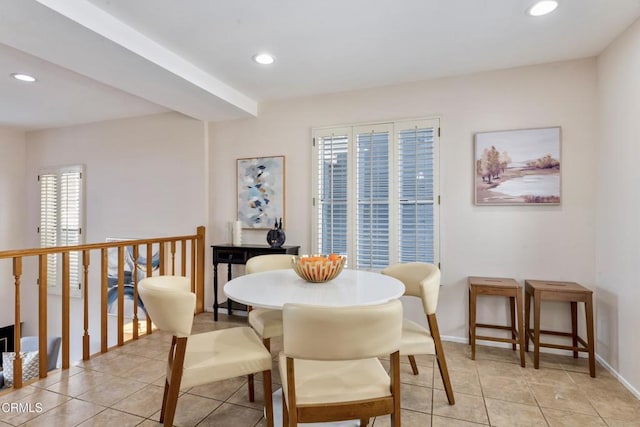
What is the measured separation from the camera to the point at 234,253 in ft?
11.5

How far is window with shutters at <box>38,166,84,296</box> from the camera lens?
15.7 ft

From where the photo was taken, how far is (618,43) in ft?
7.80

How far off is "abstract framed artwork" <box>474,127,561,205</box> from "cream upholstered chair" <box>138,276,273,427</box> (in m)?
2.38

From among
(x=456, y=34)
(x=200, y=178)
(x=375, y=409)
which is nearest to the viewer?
(x=375, y=409)

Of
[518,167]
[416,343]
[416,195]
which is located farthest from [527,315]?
[416,343]

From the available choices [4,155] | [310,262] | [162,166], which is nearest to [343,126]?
[310,262]

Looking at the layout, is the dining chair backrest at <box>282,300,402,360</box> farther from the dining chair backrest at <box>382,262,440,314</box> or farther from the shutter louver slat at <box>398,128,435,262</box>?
the shutter louver slat at <box>398,128,435,262</box>

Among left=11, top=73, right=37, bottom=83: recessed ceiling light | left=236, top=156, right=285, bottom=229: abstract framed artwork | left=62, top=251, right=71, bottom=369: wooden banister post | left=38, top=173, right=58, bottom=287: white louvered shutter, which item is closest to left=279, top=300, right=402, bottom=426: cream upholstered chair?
left=62, top=251, right=71, bottom=369: wooden banister post

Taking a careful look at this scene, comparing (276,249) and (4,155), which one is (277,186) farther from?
(4,155)

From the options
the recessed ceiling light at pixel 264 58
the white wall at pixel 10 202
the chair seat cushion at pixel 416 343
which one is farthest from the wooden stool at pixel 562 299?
the white wall at pixel 10 202

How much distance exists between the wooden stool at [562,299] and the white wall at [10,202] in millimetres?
6939

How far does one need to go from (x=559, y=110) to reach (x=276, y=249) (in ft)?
9.39

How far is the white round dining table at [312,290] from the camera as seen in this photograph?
1610mm

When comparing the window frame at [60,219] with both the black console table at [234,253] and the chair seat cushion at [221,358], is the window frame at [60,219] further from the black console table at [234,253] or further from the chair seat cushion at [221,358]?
the chair seat cushion at [221,358]
